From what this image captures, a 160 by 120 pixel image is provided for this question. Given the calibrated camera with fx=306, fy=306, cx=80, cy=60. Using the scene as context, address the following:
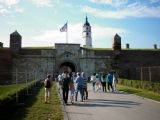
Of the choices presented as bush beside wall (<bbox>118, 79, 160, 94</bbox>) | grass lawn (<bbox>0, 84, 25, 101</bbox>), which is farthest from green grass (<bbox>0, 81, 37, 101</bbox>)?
bush beside wall (<bbox>118, 79, 160, 94</bbox>)

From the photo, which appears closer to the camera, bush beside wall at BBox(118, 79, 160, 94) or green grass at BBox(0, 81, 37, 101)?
green grass at BBox(0, 81, 37, 101)

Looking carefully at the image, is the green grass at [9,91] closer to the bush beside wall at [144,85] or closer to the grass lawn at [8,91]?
the grass lawn at [8,91]

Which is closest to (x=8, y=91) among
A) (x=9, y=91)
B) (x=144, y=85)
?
(x=9, y=91)

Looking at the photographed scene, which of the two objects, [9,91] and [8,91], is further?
[8,91]

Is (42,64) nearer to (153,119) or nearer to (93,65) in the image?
(93,65)

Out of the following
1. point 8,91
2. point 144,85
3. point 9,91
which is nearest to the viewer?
point 9,91

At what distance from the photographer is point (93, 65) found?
4681 cm

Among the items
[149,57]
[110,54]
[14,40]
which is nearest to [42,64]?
[14,40]

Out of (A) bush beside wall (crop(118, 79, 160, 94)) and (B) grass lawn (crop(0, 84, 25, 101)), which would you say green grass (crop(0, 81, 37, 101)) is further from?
(A) bush beside wall (crop(118, 79, 160, 94))

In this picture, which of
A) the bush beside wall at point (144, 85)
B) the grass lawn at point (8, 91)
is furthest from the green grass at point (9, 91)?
the bush beside wall at point (144, 85)

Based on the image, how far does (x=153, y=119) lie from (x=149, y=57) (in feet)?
125

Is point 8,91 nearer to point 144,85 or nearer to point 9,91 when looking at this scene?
point 9,91

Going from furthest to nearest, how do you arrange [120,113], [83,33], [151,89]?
[83,33] → [151,89] → [120,113]

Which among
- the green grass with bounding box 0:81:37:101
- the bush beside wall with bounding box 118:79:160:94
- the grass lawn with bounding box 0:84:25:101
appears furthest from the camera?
the bush beside wall with bounding box 118:79:160:94
